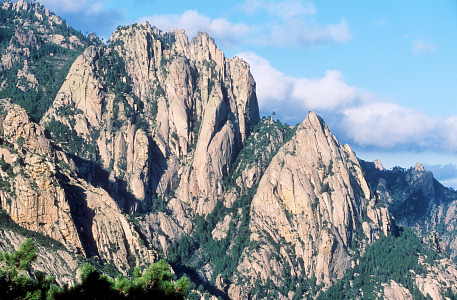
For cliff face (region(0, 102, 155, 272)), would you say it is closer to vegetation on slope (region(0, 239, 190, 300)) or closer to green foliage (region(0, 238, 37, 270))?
vegetation on slope (region(0, 239, 190, 300))

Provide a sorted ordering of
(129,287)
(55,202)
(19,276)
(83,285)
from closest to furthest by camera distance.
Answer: (19,276)
(83,285)
(129,287)
(55,202)

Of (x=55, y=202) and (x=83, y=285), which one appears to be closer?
(x=83, y=285)

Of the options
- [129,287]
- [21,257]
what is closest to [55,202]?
[129,287]

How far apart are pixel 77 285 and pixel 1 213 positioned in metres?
115

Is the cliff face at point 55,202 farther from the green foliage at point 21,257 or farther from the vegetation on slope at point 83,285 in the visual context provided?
the green foliage at point 21,257

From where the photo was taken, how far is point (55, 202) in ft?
577

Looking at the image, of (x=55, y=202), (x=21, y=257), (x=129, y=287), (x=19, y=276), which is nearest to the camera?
(x=21, y=257)

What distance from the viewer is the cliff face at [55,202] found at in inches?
6772

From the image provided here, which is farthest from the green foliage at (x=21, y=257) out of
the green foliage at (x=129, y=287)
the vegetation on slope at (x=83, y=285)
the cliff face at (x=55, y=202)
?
the cliff face at (x=55, y=202)

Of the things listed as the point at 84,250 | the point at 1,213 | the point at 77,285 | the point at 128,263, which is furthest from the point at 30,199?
the point at 77,285

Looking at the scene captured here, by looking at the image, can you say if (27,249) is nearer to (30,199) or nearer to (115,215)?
(30,199)

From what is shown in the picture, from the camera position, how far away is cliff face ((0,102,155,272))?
17200 centimetres

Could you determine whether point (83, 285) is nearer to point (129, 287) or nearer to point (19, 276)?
point (129, 287)

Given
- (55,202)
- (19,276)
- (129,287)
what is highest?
(55,202)
